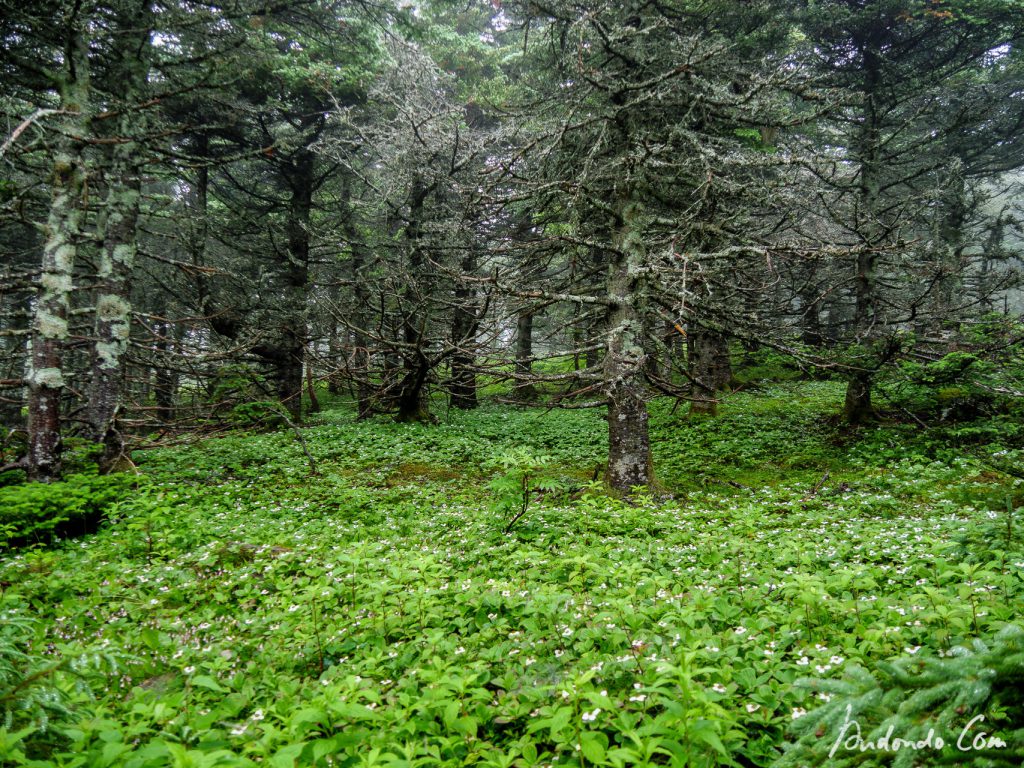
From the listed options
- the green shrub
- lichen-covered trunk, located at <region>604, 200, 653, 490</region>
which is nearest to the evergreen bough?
lichen-covered trunk, located at <region>604, 200, 653, 490</region>

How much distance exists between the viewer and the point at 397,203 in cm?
1775

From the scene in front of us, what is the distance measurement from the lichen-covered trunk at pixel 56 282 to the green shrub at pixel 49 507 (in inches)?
26.0

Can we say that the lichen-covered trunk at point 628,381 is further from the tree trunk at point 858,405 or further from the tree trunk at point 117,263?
the tree trunk at point 117,263

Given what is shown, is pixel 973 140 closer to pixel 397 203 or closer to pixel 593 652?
pixel 397 203

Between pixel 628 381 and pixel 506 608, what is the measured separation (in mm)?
4980

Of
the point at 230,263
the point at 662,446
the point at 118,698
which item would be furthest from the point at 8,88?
the point at 662,446

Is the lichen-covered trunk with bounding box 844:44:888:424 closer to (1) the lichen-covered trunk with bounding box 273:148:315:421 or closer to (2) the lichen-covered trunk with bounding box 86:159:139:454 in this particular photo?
(2) the lichen-covered trunk with bounding box 86:159:139:454

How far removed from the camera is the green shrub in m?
6.34

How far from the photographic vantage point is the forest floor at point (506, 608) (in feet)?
8.64

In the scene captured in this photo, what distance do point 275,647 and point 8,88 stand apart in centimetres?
1230

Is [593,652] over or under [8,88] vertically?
under

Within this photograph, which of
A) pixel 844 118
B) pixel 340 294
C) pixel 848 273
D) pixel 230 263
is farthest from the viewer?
pixel 340 294

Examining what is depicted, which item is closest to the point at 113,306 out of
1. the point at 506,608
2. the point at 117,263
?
the point at 117,263

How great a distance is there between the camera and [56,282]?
7832 millimetres
